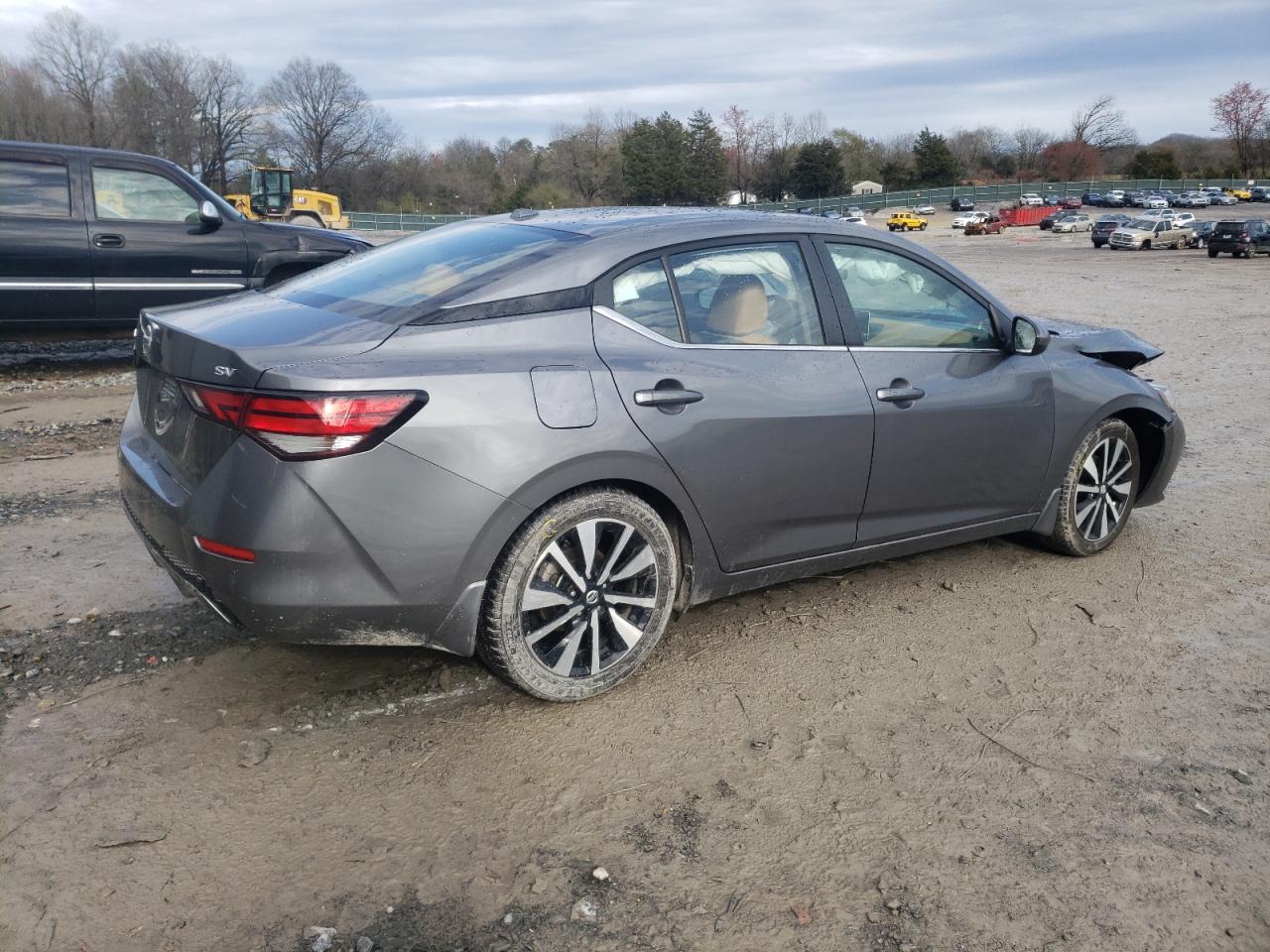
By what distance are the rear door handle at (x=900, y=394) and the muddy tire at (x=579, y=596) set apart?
108 cm

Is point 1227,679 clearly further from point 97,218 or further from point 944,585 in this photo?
point 97,218

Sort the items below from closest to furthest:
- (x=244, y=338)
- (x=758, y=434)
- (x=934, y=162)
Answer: (x=244, y=338), (x=758, y=434), (x=934, y=162)

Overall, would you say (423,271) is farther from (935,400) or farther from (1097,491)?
(1097,491)

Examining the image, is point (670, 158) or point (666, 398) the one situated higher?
point (670, 158)

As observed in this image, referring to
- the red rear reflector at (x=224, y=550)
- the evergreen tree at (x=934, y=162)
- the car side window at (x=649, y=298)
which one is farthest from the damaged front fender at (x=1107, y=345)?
the evergreen tree at (x=934, y=162)

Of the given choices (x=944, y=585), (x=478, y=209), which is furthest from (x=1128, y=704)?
(x=478, y=209)

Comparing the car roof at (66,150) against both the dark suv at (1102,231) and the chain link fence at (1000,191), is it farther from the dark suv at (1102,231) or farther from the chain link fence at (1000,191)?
the chain link fence at (1000,191)

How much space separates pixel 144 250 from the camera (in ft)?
30.5

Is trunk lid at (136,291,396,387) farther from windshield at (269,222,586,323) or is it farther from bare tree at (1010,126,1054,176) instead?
bare tree at (1010,126,1054,176)

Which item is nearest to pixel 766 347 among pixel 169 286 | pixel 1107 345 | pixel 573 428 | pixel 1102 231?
pixel 573 428

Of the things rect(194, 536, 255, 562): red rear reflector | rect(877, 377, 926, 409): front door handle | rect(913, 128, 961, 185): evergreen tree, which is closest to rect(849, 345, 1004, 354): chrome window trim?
rect(877, 377, 926, 409): front door handle

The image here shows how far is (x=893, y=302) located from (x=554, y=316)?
1615 mm

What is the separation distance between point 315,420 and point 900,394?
2270 millimetres

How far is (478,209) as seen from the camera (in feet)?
274
